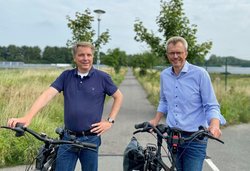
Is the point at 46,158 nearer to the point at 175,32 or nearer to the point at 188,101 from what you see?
the point at 188,101

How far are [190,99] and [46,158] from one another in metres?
1.40

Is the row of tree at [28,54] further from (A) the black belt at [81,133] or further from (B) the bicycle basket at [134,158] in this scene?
(B) the bicycle basket at [134,158]

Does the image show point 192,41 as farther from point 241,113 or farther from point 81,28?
point 81,28

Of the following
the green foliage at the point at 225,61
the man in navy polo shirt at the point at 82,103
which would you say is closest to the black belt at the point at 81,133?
the man in navy polo shirt at the point at 82,103

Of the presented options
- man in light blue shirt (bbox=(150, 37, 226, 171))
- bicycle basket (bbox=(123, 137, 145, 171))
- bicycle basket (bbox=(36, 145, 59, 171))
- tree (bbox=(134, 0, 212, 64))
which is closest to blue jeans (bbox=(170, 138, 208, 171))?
man in light blue shirt (bbox=(150, 37, 226, 171))

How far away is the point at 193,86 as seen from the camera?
3131 mm

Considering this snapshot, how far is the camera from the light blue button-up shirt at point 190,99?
121 inches

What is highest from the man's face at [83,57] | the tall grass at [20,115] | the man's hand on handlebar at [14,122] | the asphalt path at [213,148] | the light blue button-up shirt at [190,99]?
the man's face at [83,57]

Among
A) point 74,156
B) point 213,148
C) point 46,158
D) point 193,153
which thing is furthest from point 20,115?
point 193,153

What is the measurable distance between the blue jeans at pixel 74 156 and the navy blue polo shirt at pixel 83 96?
0.13m

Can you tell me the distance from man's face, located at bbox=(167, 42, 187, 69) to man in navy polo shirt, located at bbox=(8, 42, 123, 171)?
0.66m

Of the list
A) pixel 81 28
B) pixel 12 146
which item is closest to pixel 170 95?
pixel 12 146

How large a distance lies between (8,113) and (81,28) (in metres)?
6.99

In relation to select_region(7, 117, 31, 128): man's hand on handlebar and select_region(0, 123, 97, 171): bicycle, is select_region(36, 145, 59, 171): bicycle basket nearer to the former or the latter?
select_region(0, 123, 97, 171): bicycle
